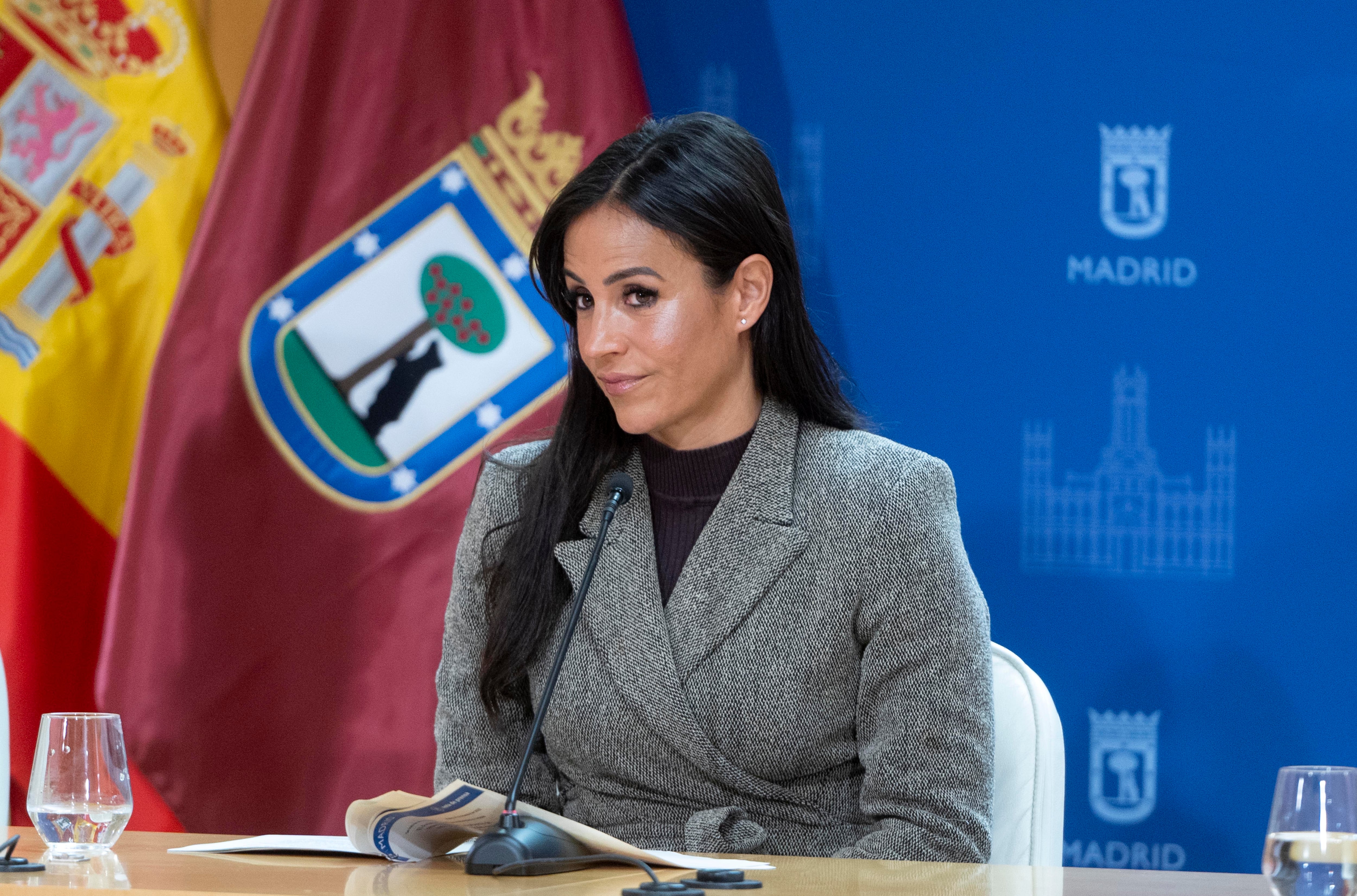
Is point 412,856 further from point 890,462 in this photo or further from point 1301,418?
point 1301,418

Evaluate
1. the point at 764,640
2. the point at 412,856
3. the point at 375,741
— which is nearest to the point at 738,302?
the point at 764,640

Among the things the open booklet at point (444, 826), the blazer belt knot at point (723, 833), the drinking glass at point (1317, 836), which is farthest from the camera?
the blazer belt knot at point (723, 833)

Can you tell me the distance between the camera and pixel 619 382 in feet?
5.65

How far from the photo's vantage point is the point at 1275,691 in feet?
7.47

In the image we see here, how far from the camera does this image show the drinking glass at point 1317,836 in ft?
2.91

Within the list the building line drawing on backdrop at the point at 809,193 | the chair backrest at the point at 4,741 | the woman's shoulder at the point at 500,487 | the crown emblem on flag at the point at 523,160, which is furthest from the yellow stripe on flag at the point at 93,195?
the building line drawing on backdrop at the point at 809,193

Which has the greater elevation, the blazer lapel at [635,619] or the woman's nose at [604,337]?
the woman's nose at [604,337]

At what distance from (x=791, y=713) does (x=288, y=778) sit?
110 centimetres

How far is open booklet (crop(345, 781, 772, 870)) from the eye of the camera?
1123 mm

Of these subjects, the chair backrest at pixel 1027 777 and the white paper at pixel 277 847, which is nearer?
the white paper at pixel 277 847

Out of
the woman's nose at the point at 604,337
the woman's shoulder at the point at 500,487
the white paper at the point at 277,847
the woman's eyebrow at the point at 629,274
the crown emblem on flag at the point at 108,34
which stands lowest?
the white paper at the point at 277,847

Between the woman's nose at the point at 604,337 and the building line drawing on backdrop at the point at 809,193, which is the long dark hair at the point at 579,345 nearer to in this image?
the woman's nose at the point at 604,337

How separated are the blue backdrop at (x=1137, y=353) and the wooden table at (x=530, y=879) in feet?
3.66

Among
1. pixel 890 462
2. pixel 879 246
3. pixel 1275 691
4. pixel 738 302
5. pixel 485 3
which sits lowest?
pixel 1275 691
